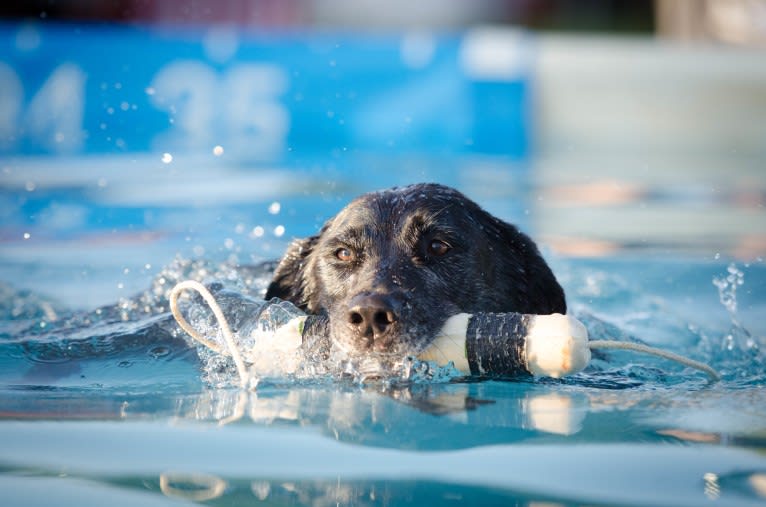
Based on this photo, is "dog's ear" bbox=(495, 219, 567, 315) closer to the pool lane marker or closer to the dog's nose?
the pool lane marker

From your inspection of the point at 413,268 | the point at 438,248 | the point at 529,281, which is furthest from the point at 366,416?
the point at 529,281

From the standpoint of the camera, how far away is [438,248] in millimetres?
4215

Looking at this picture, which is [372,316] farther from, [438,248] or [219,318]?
Answer: [438,248]

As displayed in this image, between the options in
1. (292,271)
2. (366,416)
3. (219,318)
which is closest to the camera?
(366,416)

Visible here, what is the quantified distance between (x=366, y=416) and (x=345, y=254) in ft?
3.92

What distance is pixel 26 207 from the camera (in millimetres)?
9039

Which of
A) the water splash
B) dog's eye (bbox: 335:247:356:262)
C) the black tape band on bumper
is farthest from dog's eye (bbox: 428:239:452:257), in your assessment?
the water splash

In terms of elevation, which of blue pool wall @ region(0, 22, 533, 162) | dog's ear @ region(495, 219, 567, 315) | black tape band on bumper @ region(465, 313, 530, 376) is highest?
blue pool wall @ region(0, 22, 533, 162)

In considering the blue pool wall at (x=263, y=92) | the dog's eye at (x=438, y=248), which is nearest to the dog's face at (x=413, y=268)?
the dog's eye at (x=438, y=248)

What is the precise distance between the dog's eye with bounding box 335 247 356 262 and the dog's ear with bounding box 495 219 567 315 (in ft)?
2.17

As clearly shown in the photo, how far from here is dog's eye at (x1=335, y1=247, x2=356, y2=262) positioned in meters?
4.25

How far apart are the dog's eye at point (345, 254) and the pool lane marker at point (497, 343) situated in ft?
1.67

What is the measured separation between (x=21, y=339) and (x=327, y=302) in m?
1.44

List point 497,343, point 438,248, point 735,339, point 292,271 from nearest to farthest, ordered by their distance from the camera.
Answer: point 497,343, point 438,248, point 292,271, point 735,339
